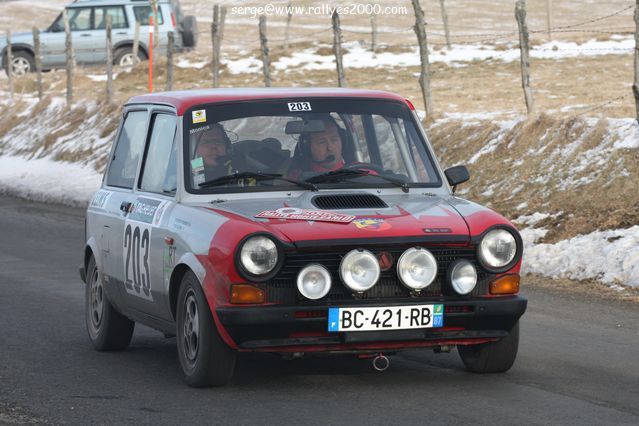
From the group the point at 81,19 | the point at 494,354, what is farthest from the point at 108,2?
the point at 494,354

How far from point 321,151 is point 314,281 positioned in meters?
1.42

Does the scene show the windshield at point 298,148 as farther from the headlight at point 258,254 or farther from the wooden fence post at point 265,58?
the wooden fence post at point 265,58

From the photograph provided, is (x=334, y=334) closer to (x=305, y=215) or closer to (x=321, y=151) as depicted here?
(x=305, y=215)

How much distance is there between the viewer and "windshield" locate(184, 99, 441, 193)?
8195mm

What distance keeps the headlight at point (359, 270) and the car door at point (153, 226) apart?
1.09m

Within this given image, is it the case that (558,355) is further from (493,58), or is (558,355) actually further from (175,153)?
(493,58)

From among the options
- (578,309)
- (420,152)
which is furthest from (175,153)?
(578,309)

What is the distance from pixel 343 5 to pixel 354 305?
78.5 meters

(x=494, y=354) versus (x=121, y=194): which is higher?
(x=121, y=194)

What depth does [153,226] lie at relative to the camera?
8188 millimetres

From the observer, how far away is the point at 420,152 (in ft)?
28.3

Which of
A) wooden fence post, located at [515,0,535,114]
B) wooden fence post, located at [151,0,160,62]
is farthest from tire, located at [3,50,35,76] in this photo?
wooden fence post, located at [515,0,535,114]

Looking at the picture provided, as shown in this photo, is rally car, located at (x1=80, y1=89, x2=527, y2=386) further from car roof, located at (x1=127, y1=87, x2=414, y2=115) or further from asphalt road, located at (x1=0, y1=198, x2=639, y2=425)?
asphalt road, located at (x1=0, y1=198, x2=639, y2=425)

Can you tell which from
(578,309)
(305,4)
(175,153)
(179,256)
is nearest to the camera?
(179,256)
